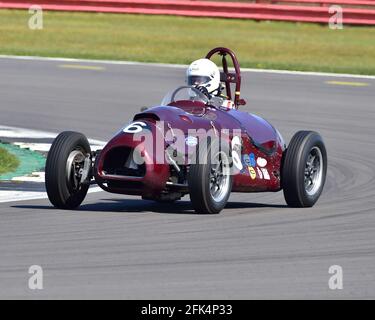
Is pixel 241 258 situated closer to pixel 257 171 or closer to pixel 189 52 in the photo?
pixel 257 171

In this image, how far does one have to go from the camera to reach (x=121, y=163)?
11195 millimetres

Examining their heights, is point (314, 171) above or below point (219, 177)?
above

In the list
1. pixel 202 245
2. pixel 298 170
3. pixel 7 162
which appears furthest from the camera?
pixel 7 162

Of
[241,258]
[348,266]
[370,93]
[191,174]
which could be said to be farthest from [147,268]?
[370,93]

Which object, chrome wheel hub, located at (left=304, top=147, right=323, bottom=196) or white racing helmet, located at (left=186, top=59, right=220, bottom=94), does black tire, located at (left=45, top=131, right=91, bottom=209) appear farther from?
chrome wheel hub, located at (left=304, top=147, right=323, bottom=196)

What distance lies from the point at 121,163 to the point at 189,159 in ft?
1.98

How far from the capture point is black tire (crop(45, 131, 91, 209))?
1126cm

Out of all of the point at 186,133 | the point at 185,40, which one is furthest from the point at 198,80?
the point at 185,40

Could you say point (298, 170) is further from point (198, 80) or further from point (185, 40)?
point (185, 40)

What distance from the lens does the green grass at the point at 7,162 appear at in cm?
1411

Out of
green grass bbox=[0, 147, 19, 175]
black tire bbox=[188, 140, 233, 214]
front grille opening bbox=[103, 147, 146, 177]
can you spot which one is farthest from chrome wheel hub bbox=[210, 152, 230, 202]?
green grass bbox=[0, 147, 19, 175]

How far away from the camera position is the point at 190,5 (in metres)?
32.9

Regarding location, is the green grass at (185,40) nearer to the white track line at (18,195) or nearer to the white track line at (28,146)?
the white track line at (28,146)

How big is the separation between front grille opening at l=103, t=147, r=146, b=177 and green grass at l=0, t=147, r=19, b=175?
3022 mm
